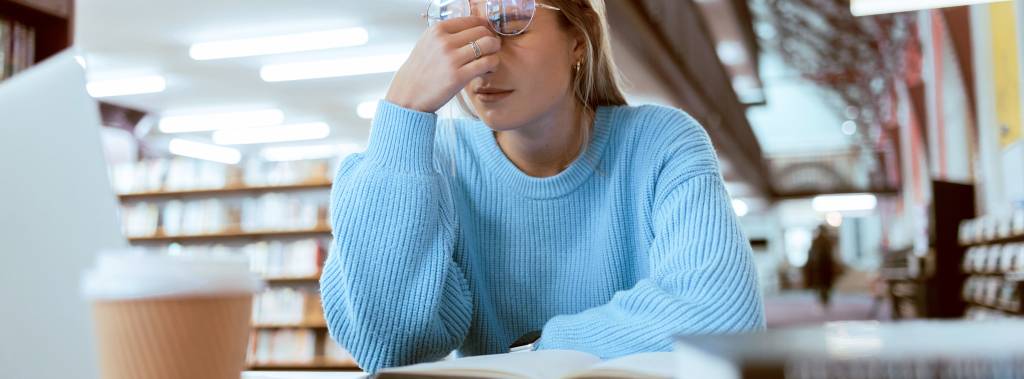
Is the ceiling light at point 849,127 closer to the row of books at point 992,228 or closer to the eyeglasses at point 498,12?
the row of books at point 992,228

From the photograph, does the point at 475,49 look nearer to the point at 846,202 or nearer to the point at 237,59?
the point at 237,59

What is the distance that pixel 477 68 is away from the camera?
1.01 metres

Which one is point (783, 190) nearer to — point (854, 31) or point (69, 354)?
point (854, 31)

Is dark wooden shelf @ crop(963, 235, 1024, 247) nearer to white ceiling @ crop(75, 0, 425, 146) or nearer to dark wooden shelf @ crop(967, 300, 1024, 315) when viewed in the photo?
dark wooden shelf @ crop(967, 300, 1024, 315)

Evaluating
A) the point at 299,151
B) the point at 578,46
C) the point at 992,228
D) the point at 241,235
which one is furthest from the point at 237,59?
the point at 578,46

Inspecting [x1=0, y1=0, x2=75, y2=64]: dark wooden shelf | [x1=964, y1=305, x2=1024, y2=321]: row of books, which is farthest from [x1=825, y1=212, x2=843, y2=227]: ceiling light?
[x1=0, y1=0, x2=75, y2=64]: dark wooden shelf

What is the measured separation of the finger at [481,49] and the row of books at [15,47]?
1366 mm

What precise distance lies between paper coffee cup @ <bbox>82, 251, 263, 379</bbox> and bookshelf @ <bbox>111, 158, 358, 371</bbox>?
17.1 ft

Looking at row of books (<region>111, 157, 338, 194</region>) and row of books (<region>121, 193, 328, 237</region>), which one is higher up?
row of books (<region>111, 157, 338, 194</region>)

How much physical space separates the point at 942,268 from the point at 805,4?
5373mm

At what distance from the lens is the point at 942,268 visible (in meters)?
6.11

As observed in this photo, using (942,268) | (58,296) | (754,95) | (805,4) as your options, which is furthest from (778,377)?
(754,95)

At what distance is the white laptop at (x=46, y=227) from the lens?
54 centimetres

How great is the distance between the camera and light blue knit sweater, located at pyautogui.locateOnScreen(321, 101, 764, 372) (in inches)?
35.6
